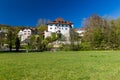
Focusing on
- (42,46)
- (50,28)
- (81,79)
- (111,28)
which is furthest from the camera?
(50,28)

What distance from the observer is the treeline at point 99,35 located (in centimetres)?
7528

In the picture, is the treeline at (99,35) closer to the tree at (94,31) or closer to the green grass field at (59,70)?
the tree at (94,31)

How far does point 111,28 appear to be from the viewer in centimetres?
8025

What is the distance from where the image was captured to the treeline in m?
75.3

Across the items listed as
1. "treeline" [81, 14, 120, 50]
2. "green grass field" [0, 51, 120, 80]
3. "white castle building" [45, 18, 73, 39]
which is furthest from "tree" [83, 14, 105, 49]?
"green grass field" [0, 51, 120, 80]

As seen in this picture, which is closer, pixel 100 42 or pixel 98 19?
pixel 100 42

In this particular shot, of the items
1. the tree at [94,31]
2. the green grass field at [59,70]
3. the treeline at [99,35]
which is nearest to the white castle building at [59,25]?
the tree at [94,31]

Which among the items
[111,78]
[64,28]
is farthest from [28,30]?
[111,78]

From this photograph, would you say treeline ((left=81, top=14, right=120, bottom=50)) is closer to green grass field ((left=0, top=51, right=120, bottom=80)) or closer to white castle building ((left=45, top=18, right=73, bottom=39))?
white castle building ((left=45, top=18, right=73, bottom=39))

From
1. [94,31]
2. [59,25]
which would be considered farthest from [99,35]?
[59,25]

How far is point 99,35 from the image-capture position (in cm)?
7575

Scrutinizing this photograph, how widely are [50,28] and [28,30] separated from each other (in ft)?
39.8

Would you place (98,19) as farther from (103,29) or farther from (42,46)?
(42,46)

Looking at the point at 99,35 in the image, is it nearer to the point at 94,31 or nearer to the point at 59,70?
the point at 94,31
